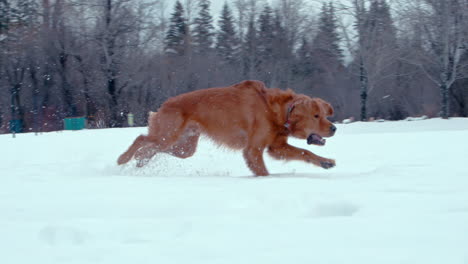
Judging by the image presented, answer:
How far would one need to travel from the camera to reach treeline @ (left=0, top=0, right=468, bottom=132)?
20688 mm

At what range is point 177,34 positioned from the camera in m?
30.9

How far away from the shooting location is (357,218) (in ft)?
8.13

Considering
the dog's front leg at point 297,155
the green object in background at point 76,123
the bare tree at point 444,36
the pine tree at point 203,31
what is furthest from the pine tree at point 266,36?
the dog's front leg at point 297,155

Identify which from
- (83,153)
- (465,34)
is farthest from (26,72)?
(465,34)

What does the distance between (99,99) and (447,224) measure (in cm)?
2320

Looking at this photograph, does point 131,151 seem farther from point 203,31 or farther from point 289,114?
point 203,31

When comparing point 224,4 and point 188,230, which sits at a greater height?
point 224,4

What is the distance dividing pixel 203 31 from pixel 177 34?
2.81 meters

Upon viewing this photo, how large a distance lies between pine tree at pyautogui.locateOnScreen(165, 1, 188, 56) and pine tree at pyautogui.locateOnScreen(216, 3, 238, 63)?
2.71m

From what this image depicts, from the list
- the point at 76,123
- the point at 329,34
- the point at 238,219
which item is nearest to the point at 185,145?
the point at 238,219

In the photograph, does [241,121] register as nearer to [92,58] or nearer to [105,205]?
[105,205]

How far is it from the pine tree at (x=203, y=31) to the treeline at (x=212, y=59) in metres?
0.61

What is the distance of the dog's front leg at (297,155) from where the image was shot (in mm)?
5047

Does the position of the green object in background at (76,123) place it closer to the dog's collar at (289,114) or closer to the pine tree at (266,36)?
the pine tree at (266,36)
